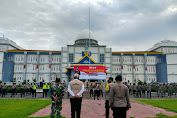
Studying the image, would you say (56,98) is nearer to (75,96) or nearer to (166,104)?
(75,96)

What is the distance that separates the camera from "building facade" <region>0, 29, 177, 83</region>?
42.2 meters

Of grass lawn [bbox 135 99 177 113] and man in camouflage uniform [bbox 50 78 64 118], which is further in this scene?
grass lawn [bbox 135 99 177 113]

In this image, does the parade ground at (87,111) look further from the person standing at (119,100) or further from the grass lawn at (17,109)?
the person standing at (119,100)

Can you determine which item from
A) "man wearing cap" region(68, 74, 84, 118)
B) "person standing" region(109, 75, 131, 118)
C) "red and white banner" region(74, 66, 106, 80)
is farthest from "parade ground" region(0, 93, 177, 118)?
"red and white banner" region(74, 66, 106, 80)

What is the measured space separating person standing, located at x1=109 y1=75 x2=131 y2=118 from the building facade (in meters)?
35.9

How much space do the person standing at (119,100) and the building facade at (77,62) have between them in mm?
35880

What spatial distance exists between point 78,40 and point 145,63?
23412 millimetres

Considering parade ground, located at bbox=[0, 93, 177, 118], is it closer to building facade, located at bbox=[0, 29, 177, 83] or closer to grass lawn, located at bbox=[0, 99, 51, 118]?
grass lawn, located at bbox=[0, 99, 51, 118]

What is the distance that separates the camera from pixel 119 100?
14.6 ft

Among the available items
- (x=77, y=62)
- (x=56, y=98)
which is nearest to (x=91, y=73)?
(x=56, y=98)

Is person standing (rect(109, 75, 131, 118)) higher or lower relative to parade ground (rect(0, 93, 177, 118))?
higher

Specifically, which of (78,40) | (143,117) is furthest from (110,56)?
(143,117)

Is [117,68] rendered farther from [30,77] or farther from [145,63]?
[30,77]

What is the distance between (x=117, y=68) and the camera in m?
46.1
